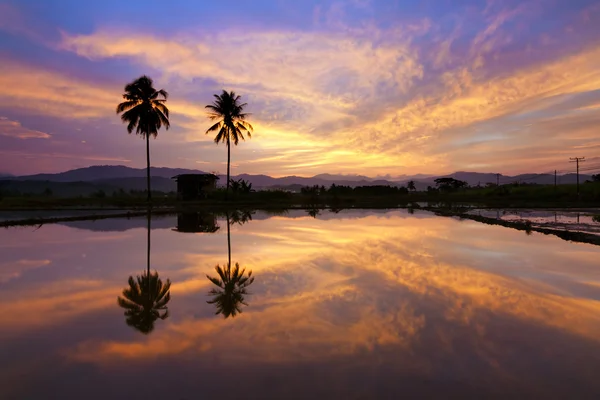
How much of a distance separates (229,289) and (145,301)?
1657 mm

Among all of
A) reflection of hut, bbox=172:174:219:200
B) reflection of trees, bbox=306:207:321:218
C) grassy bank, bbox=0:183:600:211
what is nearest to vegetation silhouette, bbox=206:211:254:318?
reflection of trees, bbox=306:207:321:218

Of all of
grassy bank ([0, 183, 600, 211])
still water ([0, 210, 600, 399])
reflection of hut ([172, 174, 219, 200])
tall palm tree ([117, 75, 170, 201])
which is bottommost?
still water ([0, 210, 600, 399])

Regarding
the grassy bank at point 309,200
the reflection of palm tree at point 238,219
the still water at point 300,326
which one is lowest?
the still water at point 300,326

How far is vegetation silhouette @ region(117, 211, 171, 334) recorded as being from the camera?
5.87 meters

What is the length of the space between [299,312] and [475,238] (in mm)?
12055

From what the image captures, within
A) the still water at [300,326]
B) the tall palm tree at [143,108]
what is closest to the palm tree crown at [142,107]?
the tall palm tree at [143,108]

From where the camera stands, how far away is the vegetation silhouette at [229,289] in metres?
6.46

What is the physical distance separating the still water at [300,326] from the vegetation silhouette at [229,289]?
0.16 feet

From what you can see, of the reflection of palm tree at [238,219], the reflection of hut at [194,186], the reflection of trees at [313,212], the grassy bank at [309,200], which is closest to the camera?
the reflection of palm tree at [238,219]

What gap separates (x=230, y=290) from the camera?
24.8 feet

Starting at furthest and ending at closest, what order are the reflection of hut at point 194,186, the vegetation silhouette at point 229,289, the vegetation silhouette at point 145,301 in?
the reflection of hut at point 194,186 < the vegetation silhouette at point 229,289 < the vegetation silhouette at point 145,301

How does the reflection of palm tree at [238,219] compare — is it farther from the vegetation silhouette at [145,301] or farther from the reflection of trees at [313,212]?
the vegetation silhouette at [145,301]

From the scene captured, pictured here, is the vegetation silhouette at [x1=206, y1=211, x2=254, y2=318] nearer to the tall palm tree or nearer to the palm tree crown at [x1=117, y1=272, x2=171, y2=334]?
the palm tree crown at [x1=117, y1=272, x2=171, y2=334]

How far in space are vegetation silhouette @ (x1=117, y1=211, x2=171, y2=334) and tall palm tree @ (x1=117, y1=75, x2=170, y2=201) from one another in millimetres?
31604
